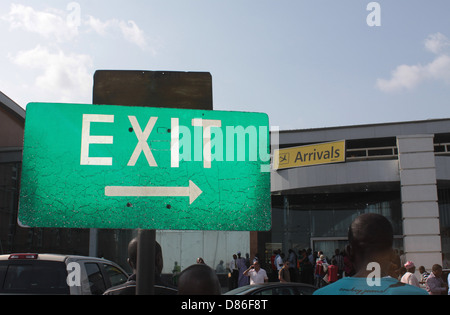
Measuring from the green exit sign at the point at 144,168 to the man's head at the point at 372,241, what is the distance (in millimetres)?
492

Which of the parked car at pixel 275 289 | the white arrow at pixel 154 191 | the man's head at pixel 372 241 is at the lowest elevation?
the parked car at pixel 275 289

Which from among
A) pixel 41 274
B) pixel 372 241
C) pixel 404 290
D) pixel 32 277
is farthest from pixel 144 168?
pixel 32 277

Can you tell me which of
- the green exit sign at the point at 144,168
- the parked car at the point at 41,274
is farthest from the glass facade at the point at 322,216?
the green exit sign at the point at 144,168

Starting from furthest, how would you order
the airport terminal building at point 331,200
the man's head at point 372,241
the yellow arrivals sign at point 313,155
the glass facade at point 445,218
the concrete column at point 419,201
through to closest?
the glass facade at point 445,218, the yellow arrivals sign at point 313,155, the airport terminal building at point 331,200, the concrete column at point 419,201, the man's head at point 372,241

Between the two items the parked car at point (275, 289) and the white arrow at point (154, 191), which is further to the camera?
the parked car at point (275, 289)

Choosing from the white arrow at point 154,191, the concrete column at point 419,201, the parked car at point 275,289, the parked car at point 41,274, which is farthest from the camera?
the concrete column at point 419,201

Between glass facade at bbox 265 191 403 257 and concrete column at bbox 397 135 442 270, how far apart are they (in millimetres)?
3525

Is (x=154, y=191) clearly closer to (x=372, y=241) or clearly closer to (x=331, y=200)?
(x=372, y=241)

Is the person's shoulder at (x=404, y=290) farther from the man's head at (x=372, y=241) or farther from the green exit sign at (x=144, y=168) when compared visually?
the green exit sign at (x=144, y=168)

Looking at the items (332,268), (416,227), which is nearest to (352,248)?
(332,268)

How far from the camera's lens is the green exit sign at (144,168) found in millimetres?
2078

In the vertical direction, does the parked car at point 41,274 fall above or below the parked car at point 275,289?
above

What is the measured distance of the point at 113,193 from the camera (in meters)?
2.09
